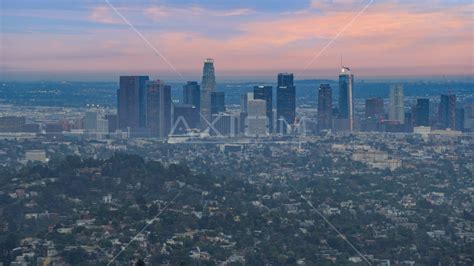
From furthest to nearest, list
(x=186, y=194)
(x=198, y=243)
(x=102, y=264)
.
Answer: (x=186, y=194) → (x=198, y=243) → (x=102, y=264)

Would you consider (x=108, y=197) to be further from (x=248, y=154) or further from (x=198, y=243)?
(x=248, y=154)

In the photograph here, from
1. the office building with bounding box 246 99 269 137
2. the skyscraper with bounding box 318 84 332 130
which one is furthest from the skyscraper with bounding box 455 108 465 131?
the office building with bounding box 246 99 269 137

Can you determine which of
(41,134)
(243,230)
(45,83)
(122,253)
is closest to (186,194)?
(243,230)

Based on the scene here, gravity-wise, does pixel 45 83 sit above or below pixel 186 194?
above

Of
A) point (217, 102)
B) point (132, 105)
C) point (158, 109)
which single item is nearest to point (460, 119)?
point (217, 102)

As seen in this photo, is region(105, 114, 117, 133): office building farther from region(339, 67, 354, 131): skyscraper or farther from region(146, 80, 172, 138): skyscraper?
region(339, 67, 354, 131): skyscraper

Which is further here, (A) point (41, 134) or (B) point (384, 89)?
(B) point (384, 89)
